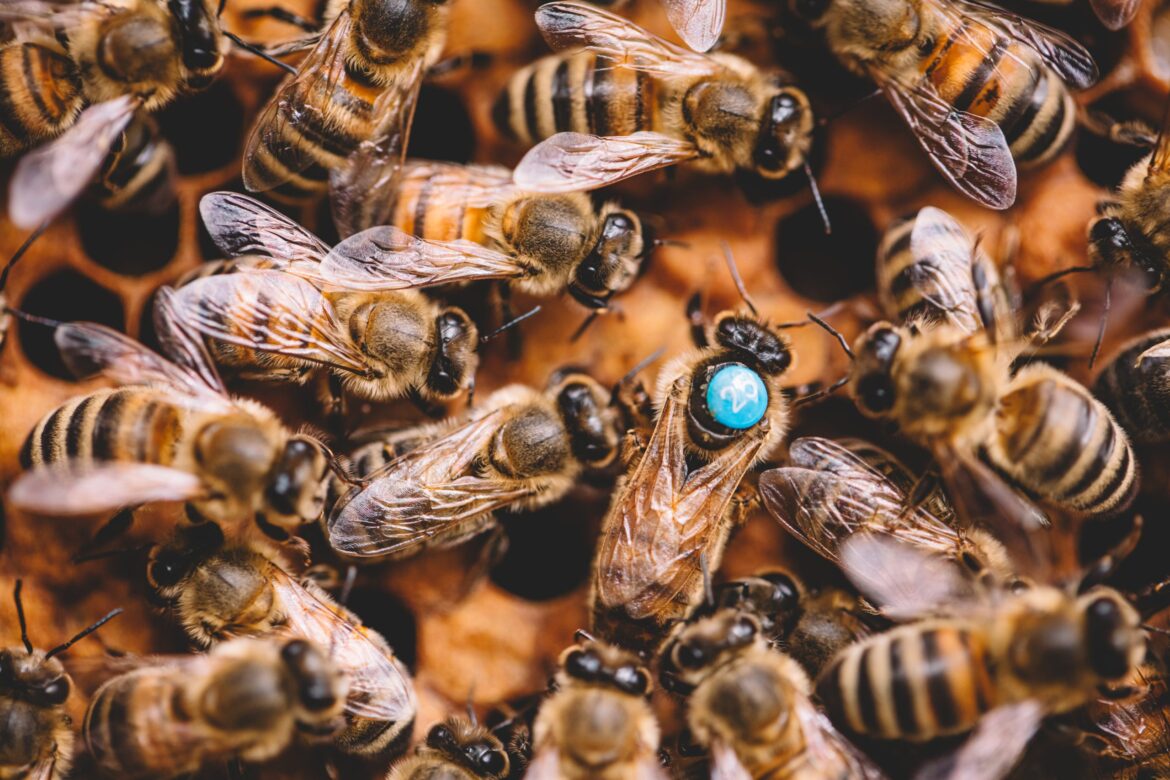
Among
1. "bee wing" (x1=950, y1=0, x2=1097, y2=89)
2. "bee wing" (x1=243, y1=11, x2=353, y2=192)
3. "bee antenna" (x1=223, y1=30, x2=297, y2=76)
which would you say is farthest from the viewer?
"bee wing" (x1=950, y1=0, x2=1097, y2=89)

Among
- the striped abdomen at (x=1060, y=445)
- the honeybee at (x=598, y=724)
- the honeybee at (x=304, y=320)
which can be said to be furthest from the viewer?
the honeybee at (x=304, y=320)

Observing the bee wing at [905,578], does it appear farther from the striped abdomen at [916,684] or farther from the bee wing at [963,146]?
the bee wing at [963,146]

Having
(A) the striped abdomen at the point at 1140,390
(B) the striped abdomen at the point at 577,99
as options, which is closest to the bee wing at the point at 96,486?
(B) the striped abdomen at the point at 577,99

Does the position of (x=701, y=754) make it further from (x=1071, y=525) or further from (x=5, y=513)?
(x=5, y=513)

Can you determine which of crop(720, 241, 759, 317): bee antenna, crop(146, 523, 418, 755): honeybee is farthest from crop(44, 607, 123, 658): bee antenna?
crop(720, 241, 759, 317): bee antenna

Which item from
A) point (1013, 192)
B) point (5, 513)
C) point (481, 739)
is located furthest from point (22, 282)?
point (1013, 192)

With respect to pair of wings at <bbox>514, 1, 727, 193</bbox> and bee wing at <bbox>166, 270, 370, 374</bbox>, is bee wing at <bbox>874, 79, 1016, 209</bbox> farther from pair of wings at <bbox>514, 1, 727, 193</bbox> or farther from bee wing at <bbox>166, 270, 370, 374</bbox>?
bee wing at <bbox>166, 270, 370, 374</bbox>

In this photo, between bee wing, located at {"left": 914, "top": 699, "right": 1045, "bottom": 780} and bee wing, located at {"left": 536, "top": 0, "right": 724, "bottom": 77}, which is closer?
bee wing, located at {"left": 914, "top": 699, "right": 1045, "bottom": 780}
